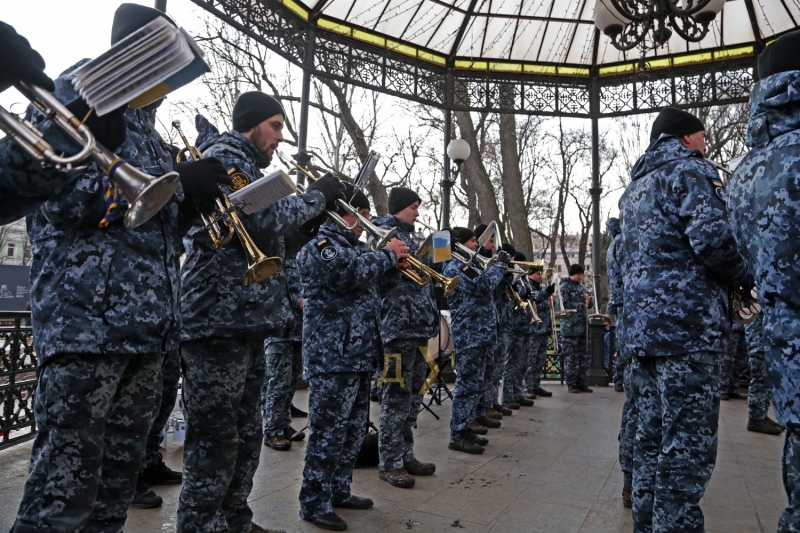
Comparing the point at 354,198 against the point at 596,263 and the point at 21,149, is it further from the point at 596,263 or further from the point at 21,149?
the point at 596,263

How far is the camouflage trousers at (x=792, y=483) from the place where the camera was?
6.76 feet

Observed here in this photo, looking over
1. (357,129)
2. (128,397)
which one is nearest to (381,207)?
(357,129)

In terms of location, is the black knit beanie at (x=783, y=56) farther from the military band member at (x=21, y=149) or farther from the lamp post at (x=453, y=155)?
the lamp post at (x=453, y=155)

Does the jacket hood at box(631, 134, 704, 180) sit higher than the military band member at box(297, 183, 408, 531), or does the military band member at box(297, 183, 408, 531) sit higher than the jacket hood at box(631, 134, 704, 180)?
the jacket hood at box(631, 134, 704, 180)

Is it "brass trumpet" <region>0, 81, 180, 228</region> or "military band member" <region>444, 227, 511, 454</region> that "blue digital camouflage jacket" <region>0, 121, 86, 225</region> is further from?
"military band member" <region>444, 227, 511, 454</region>

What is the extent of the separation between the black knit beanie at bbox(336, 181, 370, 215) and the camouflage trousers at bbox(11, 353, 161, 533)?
2.21m

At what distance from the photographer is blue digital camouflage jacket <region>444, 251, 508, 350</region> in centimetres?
630

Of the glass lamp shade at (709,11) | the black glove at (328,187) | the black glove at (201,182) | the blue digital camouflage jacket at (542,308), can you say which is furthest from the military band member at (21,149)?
the blue digital camouflage jacket at (542,308)

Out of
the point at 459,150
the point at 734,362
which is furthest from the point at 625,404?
the point at 459,150

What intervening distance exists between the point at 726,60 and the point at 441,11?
5666 mm

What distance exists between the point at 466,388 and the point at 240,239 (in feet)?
12.5

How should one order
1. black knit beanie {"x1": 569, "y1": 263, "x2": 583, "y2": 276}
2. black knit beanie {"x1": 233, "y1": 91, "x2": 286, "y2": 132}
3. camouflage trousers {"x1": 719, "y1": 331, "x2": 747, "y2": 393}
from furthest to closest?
black knit beanie {"x1": 569, "y1": 263, "x2": 583, "y2": 276} → camouflage trousers {"x1": 719, "y1": 331, "x2": 747, "y2": 393} → black knit beanie {"x1": 233, "y1": 91, "x2": 286, "y2": 132}

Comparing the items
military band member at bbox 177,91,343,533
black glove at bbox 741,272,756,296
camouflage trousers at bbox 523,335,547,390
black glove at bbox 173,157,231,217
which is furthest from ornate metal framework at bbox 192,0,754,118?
black glove at bbox 741,272,756,296

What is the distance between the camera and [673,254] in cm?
314
